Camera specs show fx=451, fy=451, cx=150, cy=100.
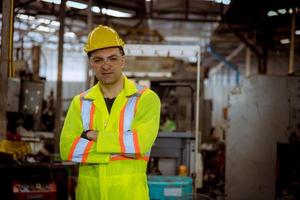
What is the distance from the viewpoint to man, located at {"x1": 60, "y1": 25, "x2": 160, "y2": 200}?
2545 mm

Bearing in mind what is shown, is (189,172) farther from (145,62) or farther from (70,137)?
(145,62)

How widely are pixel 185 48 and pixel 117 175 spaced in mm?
2374

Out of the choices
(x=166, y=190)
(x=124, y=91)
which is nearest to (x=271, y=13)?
(x=166, y=190)

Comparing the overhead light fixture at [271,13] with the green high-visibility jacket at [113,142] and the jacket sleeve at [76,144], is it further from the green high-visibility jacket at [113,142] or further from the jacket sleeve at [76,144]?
the jacket sleeve at [76,144]

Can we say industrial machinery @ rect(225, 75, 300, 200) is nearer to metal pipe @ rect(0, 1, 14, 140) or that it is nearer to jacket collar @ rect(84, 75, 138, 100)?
metal pipe @ rect(0, 1, 14, 140)

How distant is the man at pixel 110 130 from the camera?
2.54 m

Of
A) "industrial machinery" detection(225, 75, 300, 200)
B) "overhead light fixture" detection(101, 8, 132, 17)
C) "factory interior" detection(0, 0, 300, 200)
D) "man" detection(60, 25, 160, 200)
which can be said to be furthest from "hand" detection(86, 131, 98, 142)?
"overhead light fixture" detection(101, 8, 132, 17)

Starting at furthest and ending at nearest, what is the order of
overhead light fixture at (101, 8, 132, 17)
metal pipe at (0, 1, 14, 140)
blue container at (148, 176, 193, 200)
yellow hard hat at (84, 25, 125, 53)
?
overhead light fixture at (101, 8, 132, 17)
metal pipe at (0, 1, 14, 140)
blue container at (148, 176, 193, 200)
yellow hard hat at (84, 25, 125, 53)

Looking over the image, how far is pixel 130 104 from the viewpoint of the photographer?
2684 millimetres

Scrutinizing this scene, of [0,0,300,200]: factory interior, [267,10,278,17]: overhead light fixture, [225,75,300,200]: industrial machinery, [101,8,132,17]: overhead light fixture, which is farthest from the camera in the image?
[101,8,132,17]: overhead light fixture

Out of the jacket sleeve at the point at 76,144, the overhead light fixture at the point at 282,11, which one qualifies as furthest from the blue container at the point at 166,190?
the overhead light fixture at the point at 282,11

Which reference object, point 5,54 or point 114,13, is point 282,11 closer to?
point 114,13

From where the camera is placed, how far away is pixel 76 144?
267cm

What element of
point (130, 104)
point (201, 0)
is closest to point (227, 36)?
point (201, 0)
